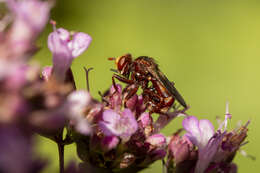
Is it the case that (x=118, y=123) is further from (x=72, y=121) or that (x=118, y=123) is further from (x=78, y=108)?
(x=78, y=108)

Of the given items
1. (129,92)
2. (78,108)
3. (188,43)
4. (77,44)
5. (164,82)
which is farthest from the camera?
(188,43)

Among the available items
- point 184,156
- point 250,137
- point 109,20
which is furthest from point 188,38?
point 184,156

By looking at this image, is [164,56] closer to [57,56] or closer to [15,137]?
[57,56]

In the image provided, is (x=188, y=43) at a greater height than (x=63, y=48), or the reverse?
(x=63, y=48)

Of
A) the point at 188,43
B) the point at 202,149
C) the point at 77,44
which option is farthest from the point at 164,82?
the point at 188,43

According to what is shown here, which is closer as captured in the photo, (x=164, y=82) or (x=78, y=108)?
(x=78, y=108)

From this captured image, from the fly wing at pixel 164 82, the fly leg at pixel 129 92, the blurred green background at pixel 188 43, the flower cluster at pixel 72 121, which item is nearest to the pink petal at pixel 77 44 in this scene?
the flower cluster at pixel 72 121

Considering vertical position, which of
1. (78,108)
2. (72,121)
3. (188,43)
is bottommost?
(188,43)

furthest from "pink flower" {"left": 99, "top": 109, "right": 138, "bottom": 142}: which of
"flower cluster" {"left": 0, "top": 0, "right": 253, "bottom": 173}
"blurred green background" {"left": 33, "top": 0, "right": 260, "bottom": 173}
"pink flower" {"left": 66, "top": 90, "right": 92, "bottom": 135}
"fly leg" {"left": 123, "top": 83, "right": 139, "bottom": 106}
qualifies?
"blurred green background" {"left": 33, "top": 0, "right": 260, "bottom": 173}
